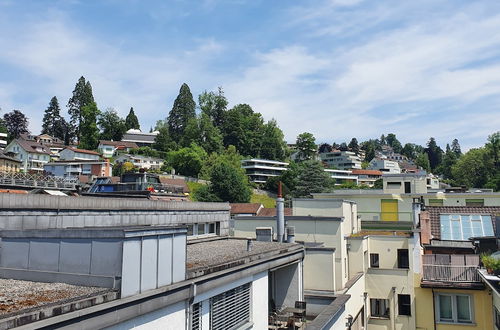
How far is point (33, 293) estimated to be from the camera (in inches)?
264

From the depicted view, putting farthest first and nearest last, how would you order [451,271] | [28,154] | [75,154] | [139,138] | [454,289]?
[139,138]
[75,154]
[28,154]
[451,271]
[454,289]

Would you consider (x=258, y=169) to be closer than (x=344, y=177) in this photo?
Yes

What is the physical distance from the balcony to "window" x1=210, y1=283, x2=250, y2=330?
13.7 meters

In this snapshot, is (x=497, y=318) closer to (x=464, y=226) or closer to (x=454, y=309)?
(x=454, y=309)

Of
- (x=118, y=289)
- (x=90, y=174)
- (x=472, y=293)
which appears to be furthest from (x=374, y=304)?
(x=90, y=174)

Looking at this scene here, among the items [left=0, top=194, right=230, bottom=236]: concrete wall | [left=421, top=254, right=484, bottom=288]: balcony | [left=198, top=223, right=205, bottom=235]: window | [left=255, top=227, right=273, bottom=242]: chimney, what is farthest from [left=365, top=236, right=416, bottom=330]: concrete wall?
[left=0, top=194, right=230, bottom=236]: concrete wall

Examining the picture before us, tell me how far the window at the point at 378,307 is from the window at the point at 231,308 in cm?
1403

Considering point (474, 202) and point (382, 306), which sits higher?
point (474, 202)

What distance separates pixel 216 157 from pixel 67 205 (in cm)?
8296

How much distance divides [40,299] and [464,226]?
2684 centimetres

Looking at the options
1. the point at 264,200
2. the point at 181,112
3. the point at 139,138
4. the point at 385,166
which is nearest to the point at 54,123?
the point at 139,138

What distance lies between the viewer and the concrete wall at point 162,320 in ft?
21.9

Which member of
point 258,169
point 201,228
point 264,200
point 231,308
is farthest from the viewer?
point 258,169

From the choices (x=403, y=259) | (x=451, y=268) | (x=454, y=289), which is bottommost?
(x=454, y=289)
